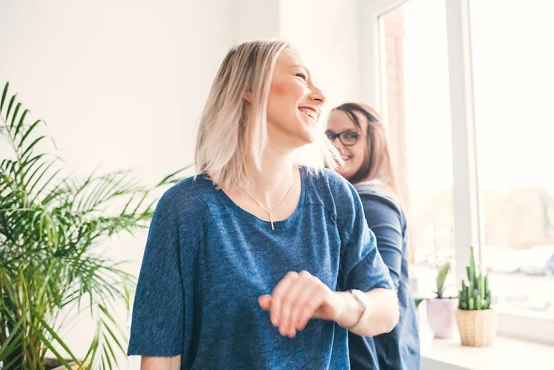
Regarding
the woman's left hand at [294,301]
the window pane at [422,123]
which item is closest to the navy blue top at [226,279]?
the woman's left hand at [294,301]

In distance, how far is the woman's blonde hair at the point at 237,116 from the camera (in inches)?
45.5

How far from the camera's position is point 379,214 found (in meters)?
1.50

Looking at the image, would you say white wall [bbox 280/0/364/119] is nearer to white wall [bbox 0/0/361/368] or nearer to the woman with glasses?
white wall [bbox 0/0/361/368]

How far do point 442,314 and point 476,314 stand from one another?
0.77 ft

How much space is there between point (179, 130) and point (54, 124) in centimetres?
61

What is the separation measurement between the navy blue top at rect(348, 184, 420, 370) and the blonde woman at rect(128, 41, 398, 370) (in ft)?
0.81

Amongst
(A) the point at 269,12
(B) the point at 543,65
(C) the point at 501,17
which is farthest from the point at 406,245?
(A) the point at 269,12

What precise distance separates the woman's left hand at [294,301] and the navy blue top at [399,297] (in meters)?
0.54

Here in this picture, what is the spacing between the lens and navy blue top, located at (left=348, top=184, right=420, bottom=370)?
1.36 m

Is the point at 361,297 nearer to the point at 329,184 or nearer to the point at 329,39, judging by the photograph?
the point at 329,184

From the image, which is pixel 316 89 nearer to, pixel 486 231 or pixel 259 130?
pixel 259 130

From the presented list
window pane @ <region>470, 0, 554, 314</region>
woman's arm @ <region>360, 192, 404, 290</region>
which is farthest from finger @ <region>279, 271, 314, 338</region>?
window pane @ <region>470, 0, 554, 314</region>

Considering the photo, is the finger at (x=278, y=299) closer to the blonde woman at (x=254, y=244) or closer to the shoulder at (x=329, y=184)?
the blonde woman at (x=254, y=244)

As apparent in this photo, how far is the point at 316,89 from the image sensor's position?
1.22 metres
